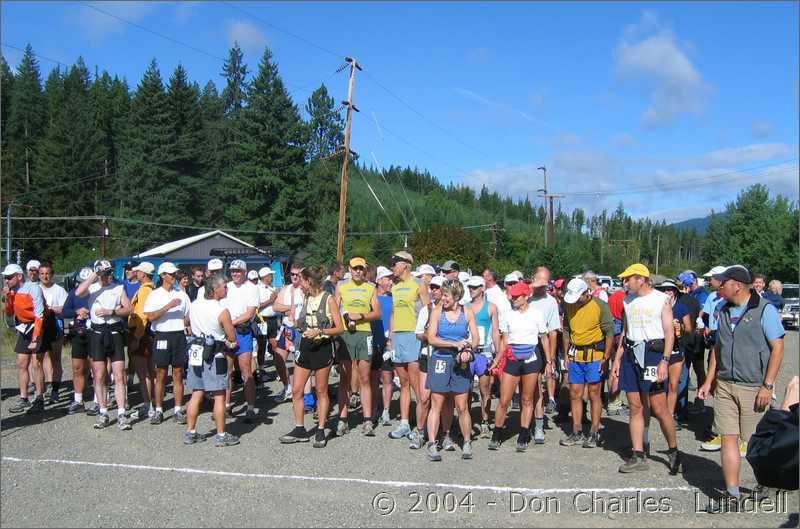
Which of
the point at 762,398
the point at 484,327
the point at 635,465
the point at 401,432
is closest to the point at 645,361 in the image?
the point at 635,465

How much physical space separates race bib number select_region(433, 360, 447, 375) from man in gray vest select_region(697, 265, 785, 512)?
2586 mm

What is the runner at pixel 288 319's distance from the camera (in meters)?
8.83

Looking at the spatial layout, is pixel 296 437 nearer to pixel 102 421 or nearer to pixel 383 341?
pixel 383 341

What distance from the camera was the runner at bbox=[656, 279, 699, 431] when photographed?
6.77 meters

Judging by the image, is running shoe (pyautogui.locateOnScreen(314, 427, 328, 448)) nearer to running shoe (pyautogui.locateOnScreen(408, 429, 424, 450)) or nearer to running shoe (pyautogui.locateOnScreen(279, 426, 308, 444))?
running shoe (pyautogui.locateOnScreen(279, 426, 308, 444))

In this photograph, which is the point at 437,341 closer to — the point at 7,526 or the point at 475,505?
the point at 475,505

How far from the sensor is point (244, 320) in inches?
318

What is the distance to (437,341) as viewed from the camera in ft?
22.2

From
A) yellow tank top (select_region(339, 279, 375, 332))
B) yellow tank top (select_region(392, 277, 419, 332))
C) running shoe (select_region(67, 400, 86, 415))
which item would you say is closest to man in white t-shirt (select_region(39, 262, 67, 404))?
running shoe (select_region(67, 400, 86, 415))

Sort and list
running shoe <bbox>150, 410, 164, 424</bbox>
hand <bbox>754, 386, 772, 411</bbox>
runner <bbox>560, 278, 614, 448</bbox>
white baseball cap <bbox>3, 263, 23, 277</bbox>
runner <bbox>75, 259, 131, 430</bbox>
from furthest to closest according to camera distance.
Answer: white baseball cap <bbox>3, 263, 23, 277</bbox>
running shoe <bbox>150, 410, 164, 424</bbox>
runner <bbox>75, 259, 131, 430</bbox>
runner <bbox>560, 278, 614, 448</bbox>
hand <bbox>754, 386, 772, 411</bbox>

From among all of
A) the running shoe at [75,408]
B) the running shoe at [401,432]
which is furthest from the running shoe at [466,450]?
the running shoe at [75,408]

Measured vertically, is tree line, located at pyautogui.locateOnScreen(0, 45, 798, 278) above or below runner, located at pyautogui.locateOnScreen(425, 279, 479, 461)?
above

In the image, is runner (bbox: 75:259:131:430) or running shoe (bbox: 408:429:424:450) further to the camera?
runner (bbox: 75:259:131:430)

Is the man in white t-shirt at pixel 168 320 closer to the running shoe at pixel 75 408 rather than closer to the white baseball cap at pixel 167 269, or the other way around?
the white baseball cap at pixel 167 269
